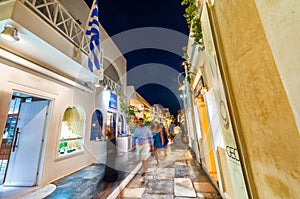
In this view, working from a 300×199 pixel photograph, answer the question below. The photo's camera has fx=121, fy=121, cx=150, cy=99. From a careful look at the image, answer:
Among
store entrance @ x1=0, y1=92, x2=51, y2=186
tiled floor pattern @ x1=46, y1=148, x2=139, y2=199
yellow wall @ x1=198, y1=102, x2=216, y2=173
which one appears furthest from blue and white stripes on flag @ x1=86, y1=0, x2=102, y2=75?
yellow wall @ x1=198, y1=102, x2=216, y2=173

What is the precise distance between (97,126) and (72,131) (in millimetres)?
1149

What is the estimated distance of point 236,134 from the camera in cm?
109

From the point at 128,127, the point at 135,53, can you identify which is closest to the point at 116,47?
the point at 135,53

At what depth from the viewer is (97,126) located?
222 inches

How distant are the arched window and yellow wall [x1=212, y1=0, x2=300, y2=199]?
5.39m

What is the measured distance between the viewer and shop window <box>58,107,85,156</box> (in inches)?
158

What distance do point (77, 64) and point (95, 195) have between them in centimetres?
321

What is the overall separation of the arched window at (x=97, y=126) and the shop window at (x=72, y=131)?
2.07 feet

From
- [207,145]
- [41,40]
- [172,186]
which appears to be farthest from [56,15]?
[207,145]

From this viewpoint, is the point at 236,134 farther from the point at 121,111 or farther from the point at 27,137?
the point at 121,111

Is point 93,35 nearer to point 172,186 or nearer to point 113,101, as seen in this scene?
point 113,101

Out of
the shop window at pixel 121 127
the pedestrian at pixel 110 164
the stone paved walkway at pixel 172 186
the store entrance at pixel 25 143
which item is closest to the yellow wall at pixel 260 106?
the stone paved walkway at pixel 172 186

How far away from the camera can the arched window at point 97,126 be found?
530 cm

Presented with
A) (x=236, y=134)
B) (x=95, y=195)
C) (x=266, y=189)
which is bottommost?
(x=95, y=195)
